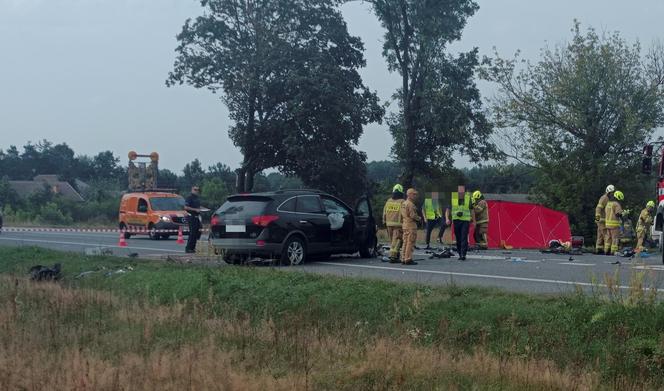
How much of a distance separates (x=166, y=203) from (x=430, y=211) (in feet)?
40.7

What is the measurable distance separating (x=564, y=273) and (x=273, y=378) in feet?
28.7

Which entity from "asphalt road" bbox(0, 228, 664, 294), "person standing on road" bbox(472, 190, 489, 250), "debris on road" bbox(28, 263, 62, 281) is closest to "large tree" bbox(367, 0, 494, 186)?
"person standing on road" bbox(472, 190, 489, 250)

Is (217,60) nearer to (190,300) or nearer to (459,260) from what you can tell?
(459,260)

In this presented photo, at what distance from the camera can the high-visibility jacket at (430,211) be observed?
2322 cm

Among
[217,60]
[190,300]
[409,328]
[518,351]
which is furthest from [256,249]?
[217,60]

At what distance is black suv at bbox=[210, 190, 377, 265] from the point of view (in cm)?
1645

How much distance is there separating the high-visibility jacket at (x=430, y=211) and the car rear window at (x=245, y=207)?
7.38m

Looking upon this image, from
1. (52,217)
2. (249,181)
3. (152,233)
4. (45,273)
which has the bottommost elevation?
(45,273)

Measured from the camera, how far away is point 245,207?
16.8m

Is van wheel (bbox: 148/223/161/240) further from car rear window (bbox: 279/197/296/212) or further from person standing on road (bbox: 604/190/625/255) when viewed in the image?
person standing on road (bbox: 604/190/625/255)

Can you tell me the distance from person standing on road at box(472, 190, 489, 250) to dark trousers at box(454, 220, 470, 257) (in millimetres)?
2649

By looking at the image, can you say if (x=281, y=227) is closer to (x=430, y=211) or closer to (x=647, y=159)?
(x=430, y=211)

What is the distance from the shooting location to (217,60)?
4394cm

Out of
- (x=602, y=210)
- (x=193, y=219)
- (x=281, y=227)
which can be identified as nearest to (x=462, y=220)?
(x=281, y=227)
